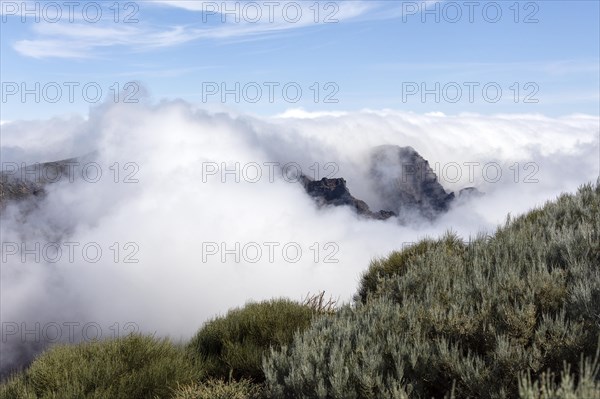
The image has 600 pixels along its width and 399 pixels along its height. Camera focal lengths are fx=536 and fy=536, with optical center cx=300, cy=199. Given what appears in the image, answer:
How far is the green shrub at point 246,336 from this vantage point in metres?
8.74

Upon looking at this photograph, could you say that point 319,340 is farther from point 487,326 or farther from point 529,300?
point 529,300

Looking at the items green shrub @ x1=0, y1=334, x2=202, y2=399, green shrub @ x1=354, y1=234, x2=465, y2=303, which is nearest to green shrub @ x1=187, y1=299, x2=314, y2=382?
green shrub @ x1=0, y1=334, x2=202, y2=399

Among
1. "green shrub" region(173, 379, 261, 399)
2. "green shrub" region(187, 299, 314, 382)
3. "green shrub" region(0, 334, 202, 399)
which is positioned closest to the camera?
"green shrub" region(173, 379, 261, 399)

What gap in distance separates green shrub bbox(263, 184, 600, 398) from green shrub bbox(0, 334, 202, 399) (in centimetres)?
227

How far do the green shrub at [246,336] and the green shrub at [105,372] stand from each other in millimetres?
634

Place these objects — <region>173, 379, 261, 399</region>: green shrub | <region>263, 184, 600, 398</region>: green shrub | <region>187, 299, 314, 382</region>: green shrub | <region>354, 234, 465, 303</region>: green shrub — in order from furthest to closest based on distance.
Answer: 1. <region>354, 234, 465, 303</region>: green shrub
2. <region>187, 299, 314, 382</region>: green shrub
3. <region>173, 379, 261, 399</region>: green shrub
4. <region>263, 184, 600, 398</region>: green shrub

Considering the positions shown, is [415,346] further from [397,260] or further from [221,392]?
[397,260]

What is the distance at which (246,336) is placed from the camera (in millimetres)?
9797

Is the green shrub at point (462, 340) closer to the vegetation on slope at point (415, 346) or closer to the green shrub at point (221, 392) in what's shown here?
the vegetation on slope at point (415, 346)

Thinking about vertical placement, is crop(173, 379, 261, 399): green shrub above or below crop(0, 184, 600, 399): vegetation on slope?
below

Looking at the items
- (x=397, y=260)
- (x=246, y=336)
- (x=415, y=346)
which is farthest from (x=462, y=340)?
(x=397, y=260)

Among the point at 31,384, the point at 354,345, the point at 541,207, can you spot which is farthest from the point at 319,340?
the point at 541,207

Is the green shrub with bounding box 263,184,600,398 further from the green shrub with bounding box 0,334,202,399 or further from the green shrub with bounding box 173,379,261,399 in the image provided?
the green shrub with bounding box 0,334,202,399

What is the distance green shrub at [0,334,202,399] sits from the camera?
7.53 m
